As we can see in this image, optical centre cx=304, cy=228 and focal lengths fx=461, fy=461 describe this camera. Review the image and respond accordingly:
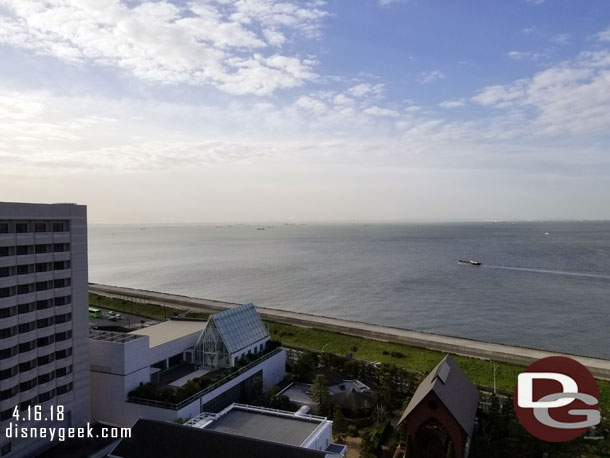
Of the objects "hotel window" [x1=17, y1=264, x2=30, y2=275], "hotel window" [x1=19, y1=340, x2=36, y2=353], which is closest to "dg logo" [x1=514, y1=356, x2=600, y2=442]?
"hotel window" [x1=19, y1=340, x2=36, y2=353]

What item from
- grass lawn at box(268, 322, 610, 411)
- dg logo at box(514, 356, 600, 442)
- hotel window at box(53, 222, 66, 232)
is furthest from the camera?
grass lawn at box(268, 322, 610, 411)

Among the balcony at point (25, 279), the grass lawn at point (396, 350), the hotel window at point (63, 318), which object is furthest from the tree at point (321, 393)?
the balcony at point (25, 279)

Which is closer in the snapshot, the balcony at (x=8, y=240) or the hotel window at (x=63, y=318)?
the balcony at (x=8, y=240)

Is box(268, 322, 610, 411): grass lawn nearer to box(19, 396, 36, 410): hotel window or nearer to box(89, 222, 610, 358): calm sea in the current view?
box(89, 222, 610, 358): calm sea

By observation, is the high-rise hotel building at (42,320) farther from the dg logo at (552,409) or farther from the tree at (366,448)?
the dg logo at (552,409)

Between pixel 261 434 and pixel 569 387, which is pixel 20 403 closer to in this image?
pixel 261 434
